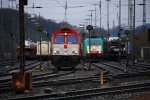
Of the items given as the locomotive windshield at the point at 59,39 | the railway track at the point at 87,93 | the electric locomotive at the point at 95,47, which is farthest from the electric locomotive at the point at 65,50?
the electric locomotive at the point at 95,47

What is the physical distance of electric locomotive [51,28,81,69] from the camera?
35.2 metres

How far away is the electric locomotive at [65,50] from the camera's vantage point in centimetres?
3516

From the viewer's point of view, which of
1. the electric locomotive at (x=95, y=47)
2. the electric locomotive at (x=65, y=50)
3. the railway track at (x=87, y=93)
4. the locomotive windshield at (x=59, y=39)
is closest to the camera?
the railway track at (x=87, y=93)

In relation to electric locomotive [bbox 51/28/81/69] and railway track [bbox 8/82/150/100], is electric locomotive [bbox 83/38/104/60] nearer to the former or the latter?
electric locomotive [bbox 51/28/81/69]

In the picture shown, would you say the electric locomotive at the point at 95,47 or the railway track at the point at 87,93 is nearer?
the railway track at the point at 87,93

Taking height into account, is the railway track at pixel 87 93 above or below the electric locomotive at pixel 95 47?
below

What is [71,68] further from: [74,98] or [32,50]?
[32,50]

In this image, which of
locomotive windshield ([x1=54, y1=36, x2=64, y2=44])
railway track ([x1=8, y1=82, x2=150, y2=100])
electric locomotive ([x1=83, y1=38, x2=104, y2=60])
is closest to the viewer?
railway track ([x1=8, y1=82, x2=150, y2=100])

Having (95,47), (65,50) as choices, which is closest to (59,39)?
(65,50)

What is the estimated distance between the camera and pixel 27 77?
1766cm

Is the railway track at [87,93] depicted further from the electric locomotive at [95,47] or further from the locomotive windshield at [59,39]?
the electric locomotive at [95,47]

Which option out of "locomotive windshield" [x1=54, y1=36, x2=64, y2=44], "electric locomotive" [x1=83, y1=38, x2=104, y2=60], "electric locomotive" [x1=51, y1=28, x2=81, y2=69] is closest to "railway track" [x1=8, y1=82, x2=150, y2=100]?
"electric locomotive" [x1=51, y1=28, x2=81, y2=69]

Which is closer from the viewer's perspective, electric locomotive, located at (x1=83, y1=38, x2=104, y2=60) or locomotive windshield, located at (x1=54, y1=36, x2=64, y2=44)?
locomotive windshield, located at (x1=54, y1=36, x2=64, y2=44)

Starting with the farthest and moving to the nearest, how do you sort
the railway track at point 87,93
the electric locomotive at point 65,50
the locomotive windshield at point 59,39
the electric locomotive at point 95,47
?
the electric locomotive at point 95,47
the locomotive windshield at point 59,39
the electric locomotive at point 65,50
the railway track at point 87,93
